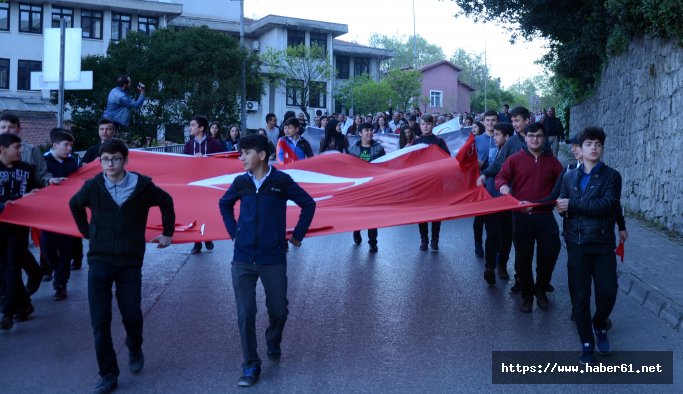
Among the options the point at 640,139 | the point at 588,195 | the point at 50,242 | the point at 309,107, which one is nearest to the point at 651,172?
the point at 640,139

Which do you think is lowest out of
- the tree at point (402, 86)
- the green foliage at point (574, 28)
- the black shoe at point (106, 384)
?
the black shoe at point (106, 384)

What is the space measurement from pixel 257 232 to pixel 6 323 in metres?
2.88

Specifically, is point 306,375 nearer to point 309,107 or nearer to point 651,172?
point 651,172

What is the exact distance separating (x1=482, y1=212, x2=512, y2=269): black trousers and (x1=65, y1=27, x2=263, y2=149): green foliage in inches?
1105

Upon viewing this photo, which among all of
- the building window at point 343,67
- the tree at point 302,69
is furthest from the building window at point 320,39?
the building window at point 343,67

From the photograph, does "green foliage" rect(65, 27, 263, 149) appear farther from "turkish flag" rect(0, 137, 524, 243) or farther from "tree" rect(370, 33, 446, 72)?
"tree" rect(370, 33, 446, 72)

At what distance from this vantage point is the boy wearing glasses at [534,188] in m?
7.80

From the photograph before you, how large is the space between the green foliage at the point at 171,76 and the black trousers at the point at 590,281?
3120 cm

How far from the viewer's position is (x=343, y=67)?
65.2 meters

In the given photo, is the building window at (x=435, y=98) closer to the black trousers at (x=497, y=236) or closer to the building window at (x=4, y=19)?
the building window at (x=4, y=19)

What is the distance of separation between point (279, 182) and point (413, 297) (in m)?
3.27

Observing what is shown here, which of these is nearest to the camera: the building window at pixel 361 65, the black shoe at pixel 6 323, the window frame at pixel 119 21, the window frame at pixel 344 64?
the black shoe at pixel 6 323

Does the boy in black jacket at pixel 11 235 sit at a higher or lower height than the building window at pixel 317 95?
lower

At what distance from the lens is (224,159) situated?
10.5m
